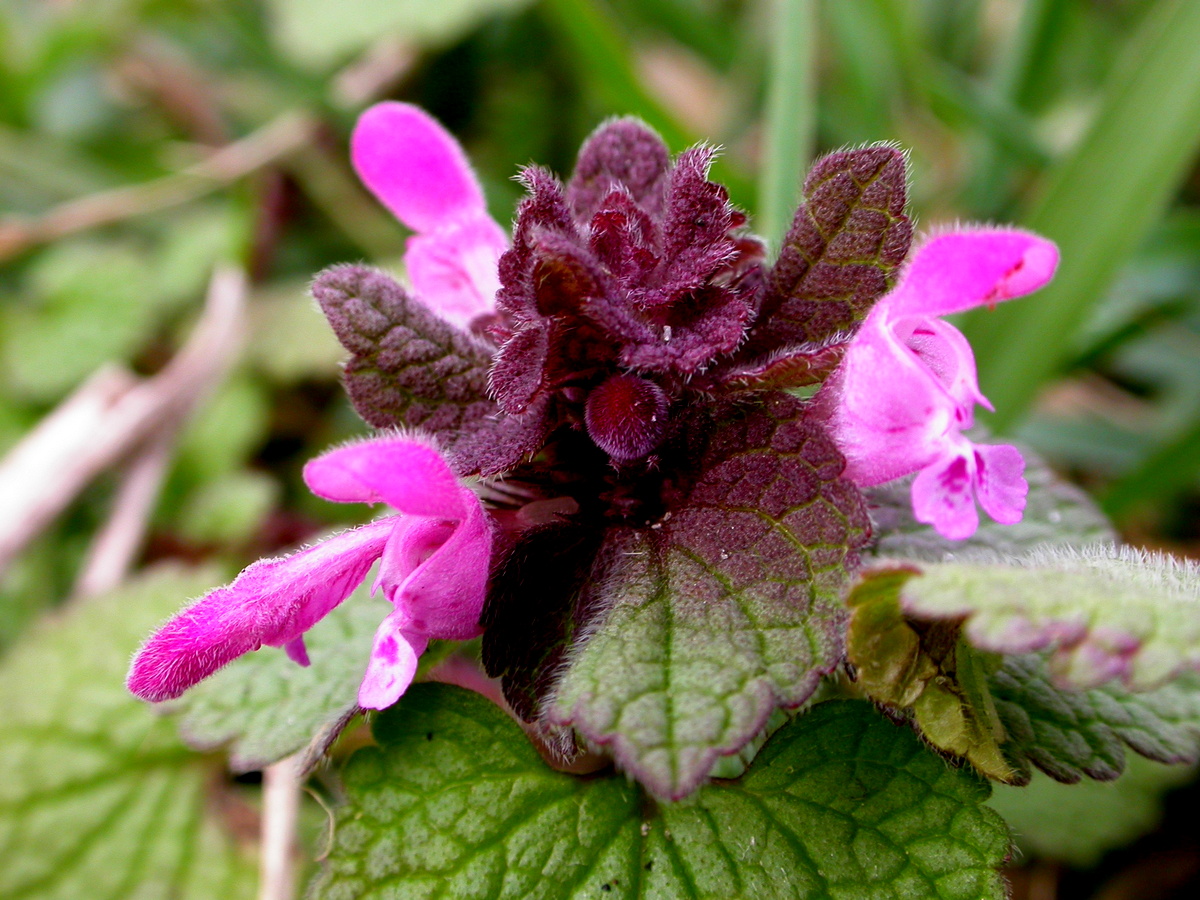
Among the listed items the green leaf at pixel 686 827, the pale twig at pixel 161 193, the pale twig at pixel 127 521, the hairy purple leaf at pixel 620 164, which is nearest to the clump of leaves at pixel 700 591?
the green leaf at pixel 686 827

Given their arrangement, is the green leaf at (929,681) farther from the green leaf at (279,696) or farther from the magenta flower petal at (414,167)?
the magenta flower petal at (414,167)

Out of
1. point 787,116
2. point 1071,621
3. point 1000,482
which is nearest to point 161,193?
point 787,116

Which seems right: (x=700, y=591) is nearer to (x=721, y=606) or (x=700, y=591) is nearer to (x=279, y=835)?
(x=721, y=606)

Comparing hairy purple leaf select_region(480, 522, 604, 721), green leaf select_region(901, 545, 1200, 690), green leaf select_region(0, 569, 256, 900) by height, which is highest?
green leaf select_region(901, 545, 1200, 690)

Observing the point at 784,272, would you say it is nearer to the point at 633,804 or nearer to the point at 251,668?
the point at 633,804

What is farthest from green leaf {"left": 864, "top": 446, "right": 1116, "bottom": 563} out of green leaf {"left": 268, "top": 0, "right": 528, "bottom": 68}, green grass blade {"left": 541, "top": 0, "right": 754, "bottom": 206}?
green leaf {"left": 268, "top": 0, "right": 528, "bottom": 68}

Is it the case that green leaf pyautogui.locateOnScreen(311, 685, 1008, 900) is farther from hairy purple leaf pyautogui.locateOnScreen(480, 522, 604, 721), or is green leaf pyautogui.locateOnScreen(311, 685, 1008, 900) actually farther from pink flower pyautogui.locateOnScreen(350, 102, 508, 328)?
pink flower pyautogui.locateOnScreen(350, 102, 508, 328)
